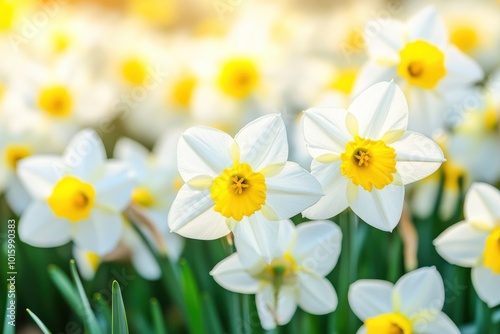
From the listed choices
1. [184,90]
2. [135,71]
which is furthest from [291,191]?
[135,71]

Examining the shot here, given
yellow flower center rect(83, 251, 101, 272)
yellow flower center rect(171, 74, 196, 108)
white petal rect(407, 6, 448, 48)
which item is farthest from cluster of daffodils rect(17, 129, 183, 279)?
yellow flower center rect(171, 74, 196, 108)

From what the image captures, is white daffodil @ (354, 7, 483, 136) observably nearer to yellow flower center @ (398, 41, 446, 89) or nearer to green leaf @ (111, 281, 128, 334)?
yellow flower center @ (398, 41, 446, 89)

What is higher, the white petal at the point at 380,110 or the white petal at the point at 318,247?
the white petal at the point at 380,110

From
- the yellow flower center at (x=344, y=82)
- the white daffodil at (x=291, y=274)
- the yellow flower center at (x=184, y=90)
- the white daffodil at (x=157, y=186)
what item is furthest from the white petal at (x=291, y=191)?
the yellow flower center at (x=184, y=90)

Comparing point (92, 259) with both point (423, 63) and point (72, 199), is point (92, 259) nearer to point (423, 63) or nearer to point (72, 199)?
point (72, 199)

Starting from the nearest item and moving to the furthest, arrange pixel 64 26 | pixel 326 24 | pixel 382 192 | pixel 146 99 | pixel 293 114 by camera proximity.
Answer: pixel 382 192
pixel 293 114
pixel 146 99
pixel 64 26
pixel 326 24

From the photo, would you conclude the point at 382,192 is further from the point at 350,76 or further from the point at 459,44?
the point at 459,44

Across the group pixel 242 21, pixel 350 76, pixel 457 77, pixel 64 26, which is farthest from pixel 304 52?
pixel 457 77

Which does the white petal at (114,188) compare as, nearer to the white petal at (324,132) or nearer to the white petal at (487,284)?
the white petal at (324,132)
